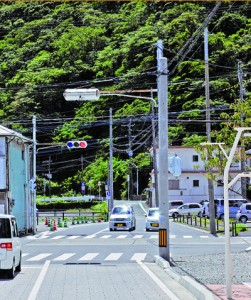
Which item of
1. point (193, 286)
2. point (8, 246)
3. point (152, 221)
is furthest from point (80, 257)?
point (152, 221)

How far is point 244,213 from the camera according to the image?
2046 inches

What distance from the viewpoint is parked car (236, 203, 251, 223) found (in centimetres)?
5178

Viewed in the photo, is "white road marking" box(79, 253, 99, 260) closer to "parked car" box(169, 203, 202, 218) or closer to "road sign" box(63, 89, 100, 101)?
"road sign" box(63, 89, 100, 101)

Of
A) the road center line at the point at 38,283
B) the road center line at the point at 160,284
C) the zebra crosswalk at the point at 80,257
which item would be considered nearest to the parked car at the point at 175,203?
the zebra crosswalk at the point at 80,257

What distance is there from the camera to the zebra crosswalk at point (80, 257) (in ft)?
74.3

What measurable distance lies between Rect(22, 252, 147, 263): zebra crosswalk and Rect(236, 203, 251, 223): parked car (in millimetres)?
28090

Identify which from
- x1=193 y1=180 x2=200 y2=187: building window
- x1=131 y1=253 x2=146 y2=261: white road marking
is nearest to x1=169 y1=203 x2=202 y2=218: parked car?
x1=193 y1=180 x2=200 y2=187: building window

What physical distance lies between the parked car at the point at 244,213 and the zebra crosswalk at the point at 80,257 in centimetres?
2809

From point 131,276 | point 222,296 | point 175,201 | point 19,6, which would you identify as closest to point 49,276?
point 131,276

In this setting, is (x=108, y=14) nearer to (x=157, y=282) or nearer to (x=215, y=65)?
(x=215, y=65)

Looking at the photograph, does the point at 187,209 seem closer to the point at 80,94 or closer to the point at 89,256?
the point at 89,256

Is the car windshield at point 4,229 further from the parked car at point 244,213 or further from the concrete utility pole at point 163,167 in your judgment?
the parked car at point 244,213

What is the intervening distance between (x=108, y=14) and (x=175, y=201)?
3868 cm

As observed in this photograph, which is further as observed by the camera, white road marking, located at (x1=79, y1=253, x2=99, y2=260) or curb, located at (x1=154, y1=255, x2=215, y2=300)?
white road marking, located at (x1=79, y1=253, x2=99, y2=260)
